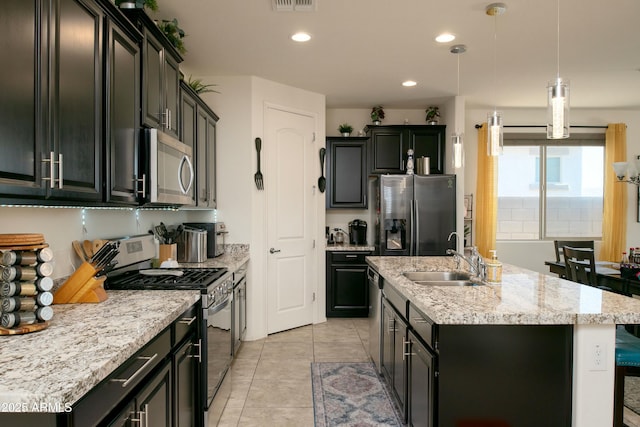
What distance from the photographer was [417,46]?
3.62 meters

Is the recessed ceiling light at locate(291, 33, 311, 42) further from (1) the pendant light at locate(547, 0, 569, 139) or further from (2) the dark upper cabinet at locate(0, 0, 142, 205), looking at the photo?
(1) the pendant light at locate(547, 0, 569, 139)

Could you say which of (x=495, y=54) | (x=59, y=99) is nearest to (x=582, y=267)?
(x=495, y=54)

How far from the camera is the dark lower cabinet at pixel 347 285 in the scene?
521 cm

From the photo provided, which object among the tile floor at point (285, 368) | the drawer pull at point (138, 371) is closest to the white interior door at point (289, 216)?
the tile floor at point (285, 368)

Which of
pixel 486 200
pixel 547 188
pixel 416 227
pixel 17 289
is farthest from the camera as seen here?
pixel 547 188

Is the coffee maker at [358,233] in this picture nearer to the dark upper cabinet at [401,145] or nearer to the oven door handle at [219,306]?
the dark upper cabinet at [401,145]

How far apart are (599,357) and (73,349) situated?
196 cm

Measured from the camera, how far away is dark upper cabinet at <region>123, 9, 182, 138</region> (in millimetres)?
2219

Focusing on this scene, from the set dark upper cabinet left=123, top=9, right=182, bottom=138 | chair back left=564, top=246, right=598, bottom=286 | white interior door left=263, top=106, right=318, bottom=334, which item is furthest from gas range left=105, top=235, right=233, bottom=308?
chair back left=564, top=246, right=598, bottom=286

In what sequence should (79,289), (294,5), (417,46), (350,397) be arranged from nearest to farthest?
(79,289) → (294,5) → (350,397) → (417,46)

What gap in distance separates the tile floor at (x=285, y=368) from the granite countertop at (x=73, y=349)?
1.23m

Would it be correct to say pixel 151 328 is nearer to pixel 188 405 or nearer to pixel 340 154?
pixel 188 405

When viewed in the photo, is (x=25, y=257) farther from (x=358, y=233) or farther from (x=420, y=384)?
(x=358, y=233)

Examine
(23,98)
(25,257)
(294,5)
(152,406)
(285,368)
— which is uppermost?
(294,5)
